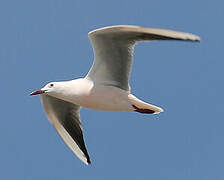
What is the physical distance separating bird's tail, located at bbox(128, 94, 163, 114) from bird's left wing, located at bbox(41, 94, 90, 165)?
170cm

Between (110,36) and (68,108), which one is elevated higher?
(110,36)

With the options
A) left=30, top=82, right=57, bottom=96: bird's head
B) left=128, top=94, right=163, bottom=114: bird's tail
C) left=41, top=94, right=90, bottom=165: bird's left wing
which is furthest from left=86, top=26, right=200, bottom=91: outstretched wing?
left=41, top=94, right=90, bottom=165: bird's left wing

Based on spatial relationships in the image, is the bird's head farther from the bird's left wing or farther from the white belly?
the bird's left wing

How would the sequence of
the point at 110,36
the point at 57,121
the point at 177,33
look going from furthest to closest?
the point at 57,121 < the point at 110,36 < the point at 177,33

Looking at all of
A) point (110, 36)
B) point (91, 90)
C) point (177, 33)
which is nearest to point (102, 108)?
point (91, 90)

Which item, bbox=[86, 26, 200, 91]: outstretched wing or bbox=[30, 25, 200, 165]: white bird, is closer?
bbox=[86, 26, 200, 91]: outstretched wing

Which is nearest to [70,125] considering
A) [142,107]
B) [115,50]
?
[142,107]

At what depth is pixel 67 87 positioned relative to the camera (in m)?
11.5

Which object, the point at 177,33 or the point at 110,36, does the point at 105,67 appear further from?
the point at 177,33

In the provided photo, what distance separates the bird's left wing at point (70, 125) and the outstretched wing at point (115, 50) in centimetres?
154

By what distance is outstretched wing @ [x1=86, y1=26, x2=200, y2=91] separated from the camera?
10.5 metres

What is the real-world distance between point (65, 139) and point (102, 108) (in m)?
1.61

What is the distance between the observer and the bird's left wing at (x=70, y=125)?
501 inches

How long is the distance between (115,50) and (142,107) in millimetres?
1097
